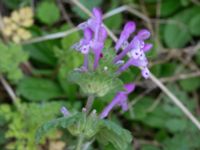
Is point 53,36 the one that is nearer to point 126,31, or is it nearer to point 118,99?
point 118,99

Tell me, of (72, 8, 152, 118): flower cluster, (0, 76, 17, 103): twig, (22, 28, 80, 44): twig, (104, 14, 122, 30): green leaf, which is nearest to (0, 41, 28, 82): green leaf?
(0, 76, 17, 103): twig

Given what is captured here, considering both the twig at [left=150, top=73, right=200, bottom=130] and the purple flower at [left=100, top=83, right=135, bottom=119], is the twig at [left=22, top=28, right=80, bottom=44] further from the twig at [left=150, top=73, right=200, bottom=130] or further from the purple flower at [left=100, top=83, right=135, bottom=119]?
the purple flower at [left=100, top=83, right=135, bottom=119]

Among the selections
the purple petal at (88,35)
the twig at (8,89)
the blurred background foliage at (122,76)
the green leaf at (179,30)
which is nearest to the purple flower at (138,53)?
the purple petal at (88,35)

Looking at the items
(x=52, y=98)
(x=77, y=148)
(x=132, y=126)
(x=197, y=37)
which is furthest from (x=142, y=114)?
(x=77, y=148)

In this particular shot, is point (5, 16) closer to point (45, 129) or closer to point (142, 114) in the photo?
point (142, 114)

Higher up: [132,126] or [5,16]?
[5,16]
